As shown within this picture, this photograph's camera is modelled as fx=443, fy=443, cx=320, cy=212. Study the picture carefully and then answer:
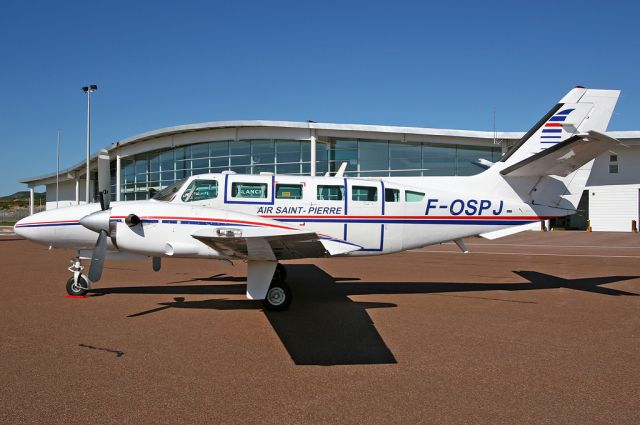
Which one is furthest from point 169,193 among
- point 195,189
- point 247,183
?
point 247,183

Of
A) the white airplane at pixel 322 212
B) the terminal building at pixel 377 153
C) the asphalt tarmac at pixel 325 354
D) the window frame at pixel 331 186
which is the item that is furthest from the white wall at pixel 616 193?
the window frame at pixel 331 186

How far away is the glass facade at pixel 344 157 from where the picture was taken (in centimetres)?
3322

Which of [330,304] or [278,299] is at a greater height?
[278,299]

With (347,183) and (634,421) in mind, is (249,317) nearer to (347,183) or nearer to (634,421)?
(347,183)

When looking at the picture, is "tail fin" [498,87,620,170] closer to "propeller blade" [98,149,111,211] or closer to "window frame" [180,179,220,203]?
"window frame" [180,179,220,203]

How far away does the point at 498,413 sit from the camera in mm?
4086

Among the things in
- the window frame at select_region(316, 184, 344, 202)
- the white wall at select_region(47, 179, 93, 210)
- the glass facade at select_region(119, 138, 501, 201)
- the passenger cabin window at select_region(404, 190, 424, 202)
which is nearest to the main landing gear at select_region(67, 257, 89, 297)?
the window frame at select_region(316, 184, 344, 202)

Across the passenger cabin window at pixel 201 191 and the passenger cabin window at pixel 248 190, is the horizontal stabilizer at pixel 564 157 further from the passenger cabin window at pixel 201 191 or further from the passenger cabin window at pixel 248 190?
the passenger cabin window at pixel 201 191

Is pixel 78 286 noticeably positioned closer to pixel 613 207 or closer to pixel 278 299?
pixel 278 299

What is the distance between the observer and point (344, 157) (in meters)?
34.2

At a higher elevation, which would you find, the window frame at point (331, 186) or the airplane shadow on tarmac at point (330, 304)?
the window frame at point (331, 186)

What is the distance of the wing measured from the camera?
705cm

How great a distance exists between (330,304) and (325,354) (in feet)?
10.7

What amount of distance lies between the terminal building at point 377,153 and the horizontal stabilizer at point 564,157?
22.5 metres
